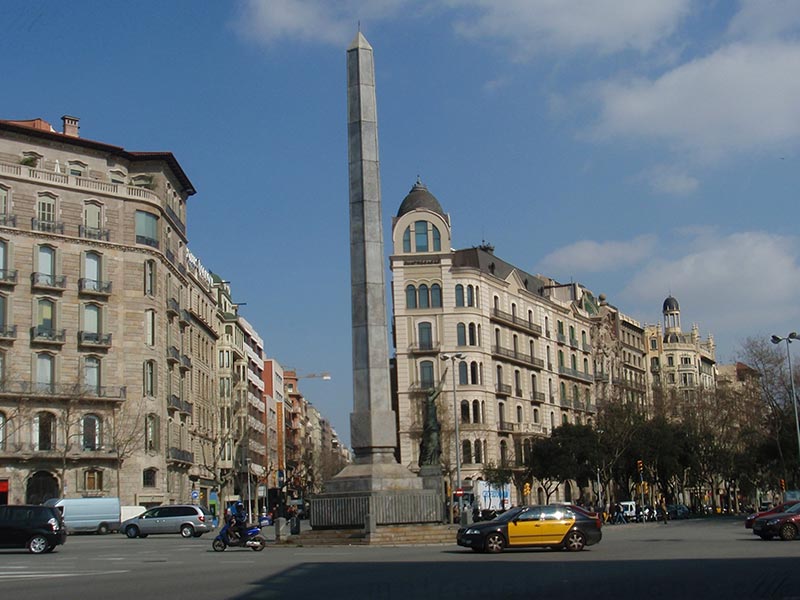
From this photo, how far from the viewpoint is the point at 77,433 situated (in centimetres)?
6278

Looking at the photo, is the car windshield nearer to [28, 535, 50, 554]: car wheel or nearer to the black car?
the black car

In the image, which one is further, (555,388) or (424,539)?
(555,388)

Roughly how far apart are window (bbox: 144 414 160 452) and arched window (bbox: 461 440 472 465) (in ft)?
76.2

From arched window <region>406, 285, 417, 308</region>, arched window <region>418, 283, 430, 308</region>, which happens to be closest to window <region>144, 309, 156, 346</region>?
arched window <region>406, 285, 417, 308</region>

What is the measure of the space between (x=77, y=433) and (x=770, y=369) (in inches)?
1694

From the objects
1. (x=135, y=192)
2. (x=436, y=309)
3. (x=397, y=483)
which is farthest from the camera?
(x=436, y=309)

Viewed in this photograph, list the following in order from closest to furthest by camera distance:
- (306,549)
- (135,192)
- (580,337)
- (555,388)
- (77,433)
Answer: (306,549)
(77,433)
(135,192)
(555,388)
(580,337)

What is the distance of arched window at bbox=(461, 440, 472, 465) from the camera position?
7956 centimetres

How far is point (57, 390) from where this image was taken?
62.5 m

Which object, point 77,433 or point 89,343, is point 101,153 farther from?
point 77,433

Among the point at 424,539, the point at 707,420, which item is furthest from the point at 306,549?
the point at 707,420

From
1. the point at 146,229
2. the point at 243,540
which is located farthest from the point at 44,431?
the point at 243,540

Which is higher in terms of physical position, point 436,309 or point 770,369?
point 436,309

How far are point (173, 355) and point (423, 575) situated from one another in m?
55.0
